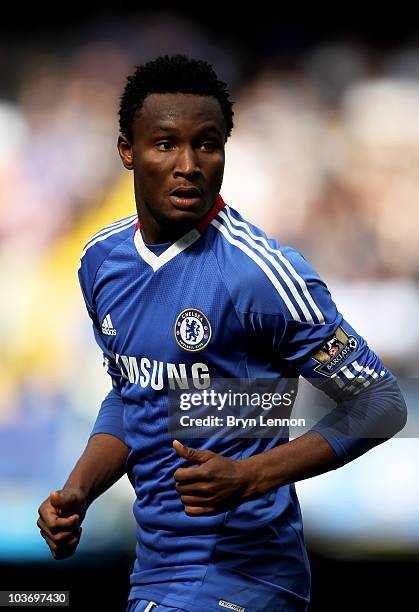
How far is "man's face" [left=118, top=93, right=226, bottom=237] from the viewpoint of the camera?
2.47 meters

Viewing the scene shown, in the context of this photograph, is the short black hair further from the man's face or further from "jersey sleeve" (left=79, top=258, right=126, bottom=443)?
"jersey sleeve" (left=79, top=258, right=126, bottom=443)

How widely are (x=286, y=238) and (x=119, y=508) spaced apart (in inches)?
53.2

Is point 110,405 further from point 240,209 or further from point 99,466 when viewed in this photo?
point 240,209

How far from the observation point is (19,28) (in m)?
4.78

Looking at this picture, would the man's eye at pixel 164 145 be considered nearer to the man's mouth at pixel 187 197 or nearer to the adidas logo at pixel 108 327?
the man's mouth at pixel 187 197

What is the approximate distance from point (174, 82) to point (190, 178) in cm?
25

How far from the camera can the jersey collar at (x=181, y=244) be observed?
254cm

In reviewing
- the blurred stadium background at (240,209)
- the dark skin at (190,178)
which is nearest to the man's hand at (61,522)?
the dark skin at (190,178)

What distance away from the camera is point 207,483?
215 centimetres

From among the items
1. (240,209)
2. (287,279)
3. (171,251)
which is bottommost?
(287,279)

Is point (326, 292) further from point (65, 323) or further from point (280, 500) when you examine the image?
point (65, 323)

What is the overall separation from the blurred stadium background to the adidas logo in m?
1.94

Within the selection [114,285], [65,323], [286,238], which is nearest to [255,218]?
[286,238]

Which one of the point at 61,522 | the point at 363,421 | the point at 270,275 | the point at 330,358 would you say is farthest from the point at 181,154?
the point at 61,522
